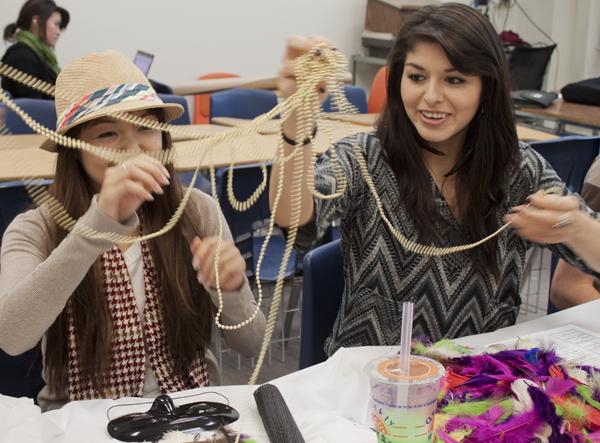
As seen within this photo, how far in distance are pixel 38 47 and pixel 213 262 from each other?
12.1 feet

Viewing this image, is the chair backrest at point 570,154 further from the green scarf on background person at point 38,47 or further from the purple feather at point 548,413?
the green scarf on background person at point 38,47

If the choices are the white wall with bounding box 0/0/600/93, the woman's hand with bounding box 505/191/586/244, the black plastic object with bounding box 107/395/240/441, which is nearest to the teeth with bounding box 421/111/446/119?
the woman's hand with bounding box 505/191/586/244

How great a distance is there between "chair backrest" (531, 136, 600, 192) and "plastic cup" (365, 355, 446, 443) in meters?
2.03

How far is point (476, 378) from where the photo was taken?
1.16m

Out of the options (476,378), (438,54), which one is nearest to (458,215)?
(438,54)

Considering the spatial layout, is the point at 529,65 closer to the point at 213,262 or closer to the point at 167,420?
the point at 213,262

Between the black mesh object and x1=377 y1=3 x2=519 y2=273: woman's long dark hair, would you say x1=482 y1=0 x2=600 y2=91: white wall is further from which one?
the black mesh object

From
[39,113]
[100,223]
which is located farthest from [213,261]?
[39,113]

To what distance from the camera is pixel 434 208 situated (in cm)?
154

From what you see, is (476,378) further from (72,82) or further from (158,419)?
(72,82)

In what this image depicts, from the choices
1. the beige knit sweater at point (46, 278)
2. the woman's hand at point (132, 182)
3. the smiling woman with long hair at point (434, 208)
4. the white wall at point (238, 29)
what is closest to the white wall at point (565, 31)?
the white wall at point (238, 29)

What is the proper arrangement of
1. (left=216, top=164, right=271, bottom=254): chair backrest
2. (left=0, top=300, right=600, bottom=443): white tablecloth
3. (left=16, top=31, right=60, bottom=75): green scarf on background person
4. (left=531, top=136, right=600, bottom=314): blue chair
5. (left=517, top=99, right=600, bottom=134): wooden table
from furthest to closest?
(left=16, top=31, right=60, bottom=75): green scarf on background person < (left=517, top=99, right=600, bottom=134): wooden table < (left=531, top=136, right=600, bottom=314): blue chair < (left=216, top=164, right=271, bottom=254): chair backrest < (left=0, top=300, right=600, bottom=443): white tablecloth

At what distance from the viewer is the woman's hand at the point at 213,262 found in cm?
113

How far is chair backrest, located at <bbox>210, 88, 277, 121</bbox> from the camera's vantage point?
13.0ft
